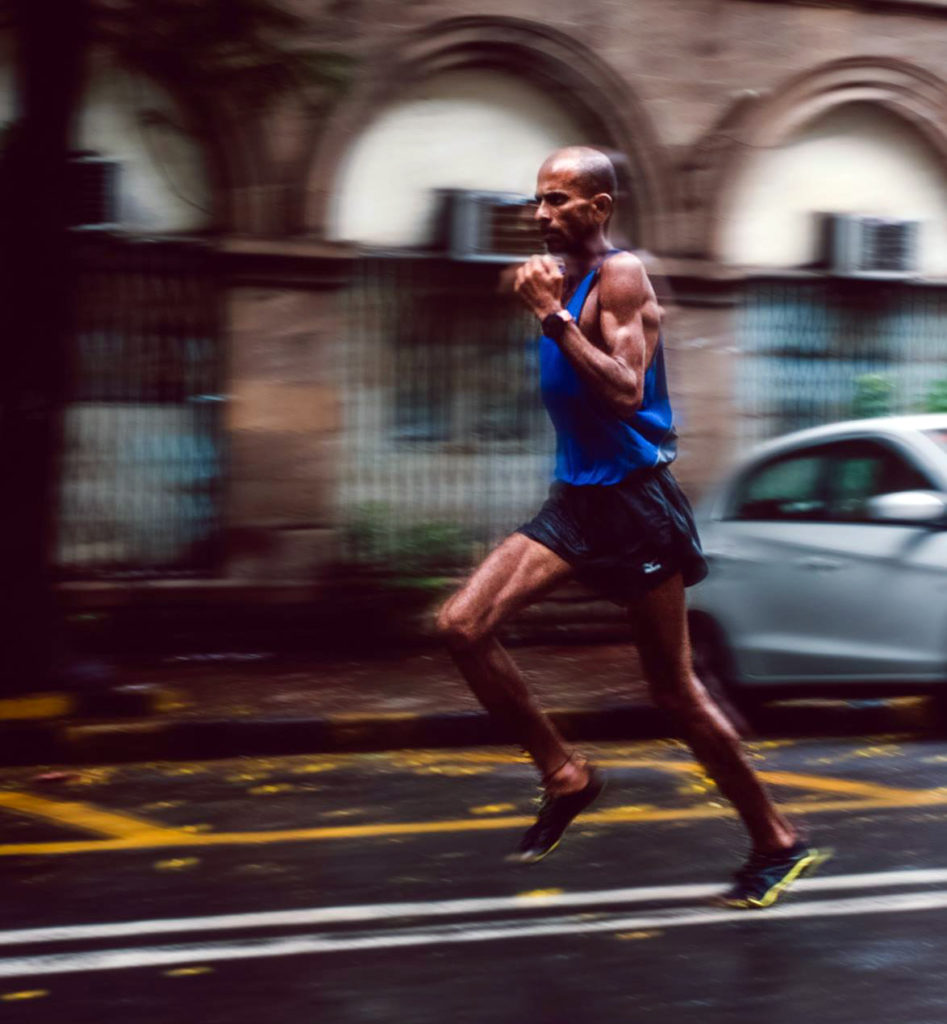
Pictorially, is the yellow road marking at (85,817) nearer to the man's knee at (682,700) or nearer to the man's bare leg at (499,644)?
the man's bare leg at (499,644)

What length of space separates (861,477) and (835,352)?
5.37 m

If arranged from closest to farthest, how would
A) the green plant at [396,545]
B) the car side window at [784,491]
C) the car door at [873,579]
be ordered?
the car door at [873,579] < the car side window at [784,491] < the green plant at [396,545]

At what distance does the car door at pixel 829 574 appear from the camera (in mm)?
8438

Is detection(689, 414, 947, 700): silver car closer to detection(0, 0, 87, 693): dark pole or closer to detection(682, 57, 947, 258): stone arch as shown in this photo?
detection(0, 0, 87, 693): dark pole

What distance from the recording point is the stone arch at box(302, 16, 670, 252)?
12.4 meters

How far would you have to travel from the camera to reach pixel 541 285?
4770 mm

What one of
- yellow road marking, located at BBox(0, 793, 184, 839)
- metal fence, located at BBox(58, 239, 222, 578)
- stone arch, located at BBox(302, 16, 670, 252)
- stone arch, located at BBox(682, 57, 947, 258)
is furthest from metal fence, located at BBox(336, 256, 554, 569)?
yellow road marking, located at BBox(0, 793, 184, 839)

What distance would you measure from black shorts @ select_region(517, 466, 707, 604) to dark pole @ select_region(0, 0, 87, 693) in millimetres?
4443

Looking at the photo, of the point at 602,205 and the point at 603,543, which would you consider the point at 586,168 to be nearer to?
the point at 602,205

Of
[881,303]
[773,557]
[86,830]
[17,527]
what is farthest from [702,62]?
[86,830]

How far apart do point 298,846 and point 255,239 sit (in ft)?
22.2

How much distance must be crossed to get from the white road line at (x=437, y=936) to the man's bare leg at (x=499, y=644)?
1.38ft

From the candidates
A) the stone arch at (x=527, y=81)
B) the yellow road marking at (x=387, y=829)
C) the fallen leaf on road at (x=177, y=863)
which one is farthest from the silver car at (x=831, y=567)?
the stone arch at (x=527, y=81)

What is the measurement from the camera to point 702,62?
13.4 metres
